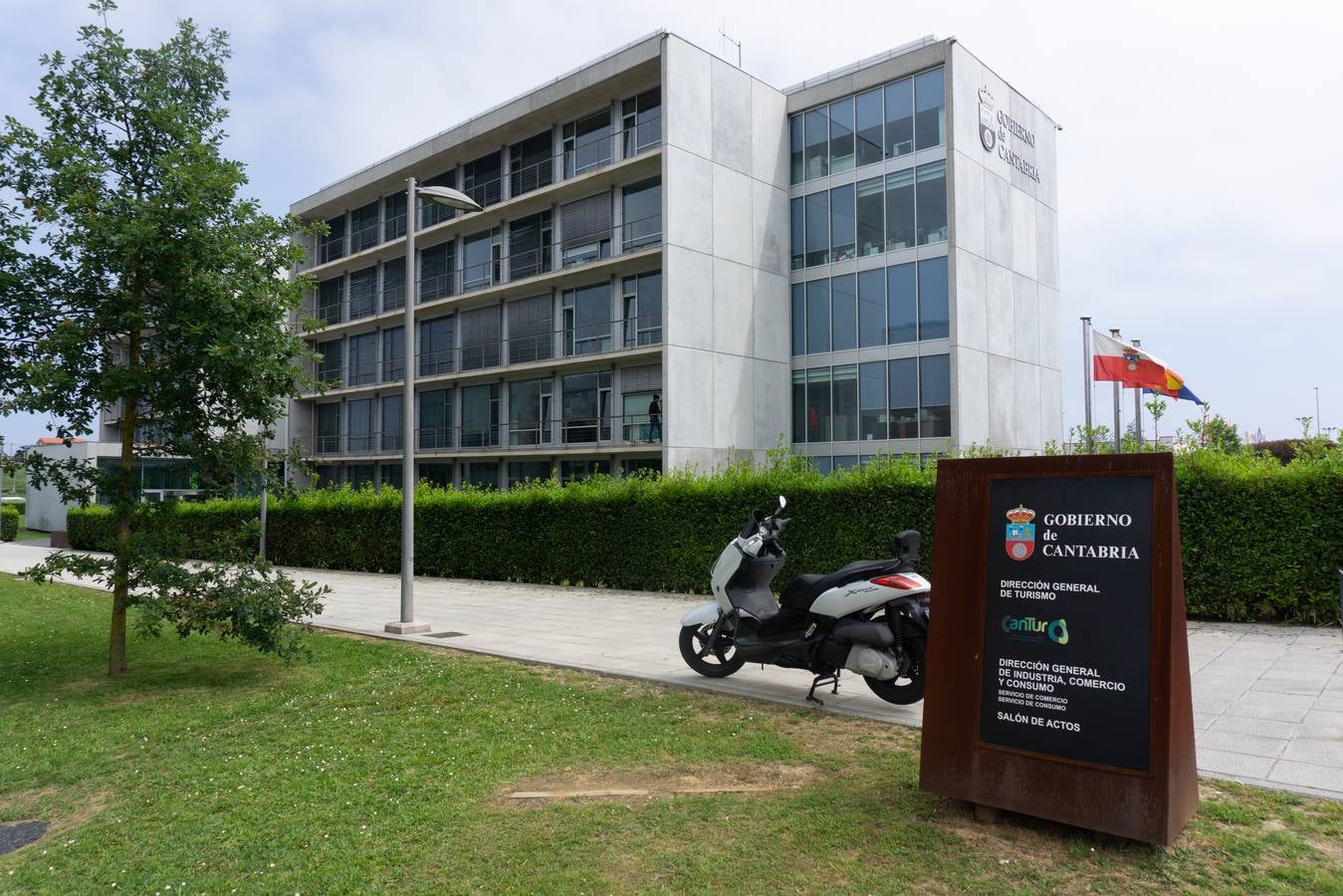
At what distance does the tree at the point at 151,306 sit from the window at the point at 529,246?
2196cm

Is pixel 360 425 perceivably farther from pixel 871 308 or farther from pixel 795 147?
pixel 871 308

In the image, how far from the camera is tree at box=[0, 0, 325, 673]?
25.8 feet

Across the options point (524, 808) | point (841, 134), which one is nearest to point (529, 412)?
point (841, 134)

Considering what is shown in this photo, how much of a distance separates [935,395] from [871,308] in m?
3.41

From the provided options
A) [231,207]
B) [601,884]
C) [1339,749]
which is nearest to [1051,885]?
[601,884]

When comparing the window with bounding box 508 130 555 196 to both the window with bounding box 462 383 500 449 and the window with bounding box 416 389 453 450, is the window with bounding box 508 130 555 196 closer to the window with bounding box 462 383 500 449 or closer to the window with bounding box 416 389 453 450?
the window with bounding box 462 383 500 449

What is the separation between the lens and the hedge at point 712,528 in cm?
1043

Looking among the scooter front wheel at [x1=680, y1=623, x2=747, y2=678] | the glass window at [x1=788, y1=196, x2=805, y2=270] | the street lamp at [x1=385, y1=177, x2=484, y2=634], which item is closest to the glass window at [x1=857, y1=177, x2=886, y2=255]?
the glass window at [x1=788, y1=196, x2=805, y2=270]

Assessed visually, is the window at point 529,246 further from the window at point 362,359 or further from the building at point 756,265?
the window at point 362,359

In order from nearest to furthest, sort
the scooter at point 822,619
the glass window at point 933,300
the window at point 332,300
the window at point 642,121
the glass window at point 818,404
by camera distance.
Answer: the scooter at point 822,619, the glass window at point 933,300, the window at point 642,121, the glass window at point 818,404, the window at point 332,300

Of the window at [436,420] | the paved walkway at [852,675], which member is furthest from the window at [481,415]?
the paved walkway at [852,675]

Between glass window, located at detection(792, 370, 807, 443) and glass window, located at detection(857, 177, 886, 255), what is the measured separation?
431 cm

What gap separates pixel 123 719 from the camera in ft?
22.8

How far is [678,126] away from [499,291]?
8.99 meters
